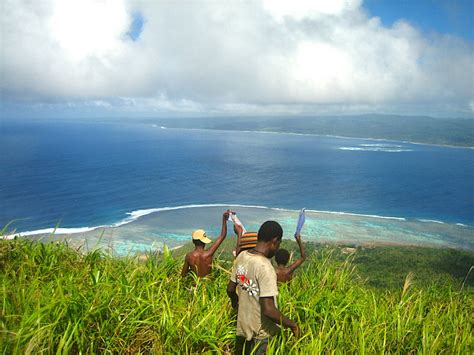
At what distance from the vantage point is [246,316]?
156 inches

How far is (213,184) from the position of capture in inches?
4200

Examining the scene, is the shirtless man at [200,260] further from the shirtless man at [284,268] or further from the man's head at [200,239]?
the shirtless man at [284,268]

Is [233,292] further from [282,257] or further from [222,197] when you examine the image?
[222,197]

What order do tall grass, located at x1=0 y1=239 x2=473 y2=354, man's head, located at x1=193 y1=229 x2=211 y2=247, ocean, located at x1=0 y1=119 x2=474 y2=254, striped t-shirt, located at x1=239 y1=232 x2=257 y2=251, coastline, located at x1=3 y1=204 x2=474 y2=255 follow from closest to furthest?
1. tall grass, located at x1=0 y1=239 x2=473 y2=354
2. striped t-shirt, located at x1=239 y1=232 x2=257 y2=251
3. man's head, located at x1=193 y1=229 x2=211 y2=247
4. coastline, located at x1=3 y1=204 x2=474 y2=255
5. ocean, located at x1=0 y1=119 x2=474 y2=254

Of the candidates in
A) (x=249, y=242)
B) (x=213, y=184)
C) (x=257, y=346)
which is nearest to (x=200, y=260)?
(x=249, y=242)

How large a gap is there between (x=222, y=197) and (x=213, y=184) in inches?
600

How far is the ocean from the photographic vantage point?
2630 inches

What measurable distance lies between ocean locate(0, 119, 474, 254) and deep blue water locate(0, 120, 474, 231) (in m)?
0.31

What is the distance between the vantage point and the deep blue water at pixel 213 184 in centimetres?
8025

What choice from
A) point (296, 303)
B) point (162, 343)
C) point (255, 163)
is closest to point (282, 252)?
point (296, 303)

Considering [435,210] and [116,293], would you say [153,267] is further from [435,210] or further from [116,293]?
[435,210]

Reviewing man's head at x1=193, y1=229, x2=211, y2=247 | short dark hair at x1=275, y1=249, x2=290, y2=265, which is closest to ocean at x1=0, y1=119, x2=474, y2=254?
man's head at x1=193, y1=229, x2=211, y2=247

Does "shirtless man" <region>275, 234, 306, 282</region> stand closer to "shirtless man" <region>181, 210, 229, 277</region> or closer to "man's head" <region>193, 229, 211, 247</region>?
"shirtless man" <region>181, 210, 229, 277</region>

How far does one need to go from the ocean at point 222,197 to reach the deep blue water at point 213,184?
306 millimetres
